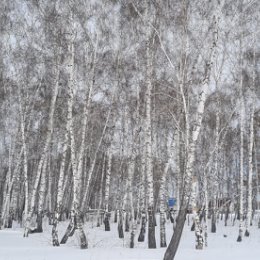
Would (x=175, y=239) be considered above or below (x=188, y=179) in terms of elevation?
below

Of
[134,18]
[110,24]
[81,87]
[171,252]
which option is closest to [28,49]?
[81,87]

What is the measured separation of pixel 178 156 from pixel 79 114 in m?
5.41

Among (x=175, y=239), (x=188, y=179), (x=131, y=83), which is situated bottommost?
(x=175, y=239)

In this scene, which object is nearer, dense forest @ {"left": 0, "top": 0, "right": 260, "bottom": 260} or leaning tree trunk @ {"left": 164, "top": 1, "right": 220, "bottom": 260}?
leaning tree trunk @ {"left": 164, "top": 1, "right": 220, "bottom": 260}

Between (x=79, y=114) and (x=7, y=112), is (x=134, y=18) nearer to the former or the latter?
(x=79, y=114)

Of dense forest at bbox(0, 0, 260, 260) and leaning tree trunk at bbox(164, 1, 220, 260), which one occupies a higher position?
dense forest at bbox(0, 0, 260, 260)

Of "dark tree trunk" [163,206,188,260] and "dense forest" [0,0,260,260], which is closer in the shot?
"dark tree trunk" [163,206,188,260]

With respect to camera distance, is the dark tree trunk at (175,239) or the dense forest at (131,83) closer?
the dark tree trunk at (175,239)

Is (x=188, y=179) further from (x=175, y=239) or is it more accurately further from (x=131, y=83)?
(x=131, y=83)

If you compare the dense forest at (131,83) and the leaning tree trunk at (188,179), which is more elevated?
the dense forest at (131,83)

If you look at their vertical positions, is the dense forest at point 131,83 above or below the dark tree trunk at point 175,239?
above

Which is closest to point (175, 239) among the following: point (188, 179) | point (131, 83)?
point (188, 179)

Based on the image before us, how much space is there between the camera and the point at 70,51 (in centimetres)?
1438

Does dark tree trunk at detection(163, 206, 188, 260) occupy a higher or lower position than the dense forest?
lower
